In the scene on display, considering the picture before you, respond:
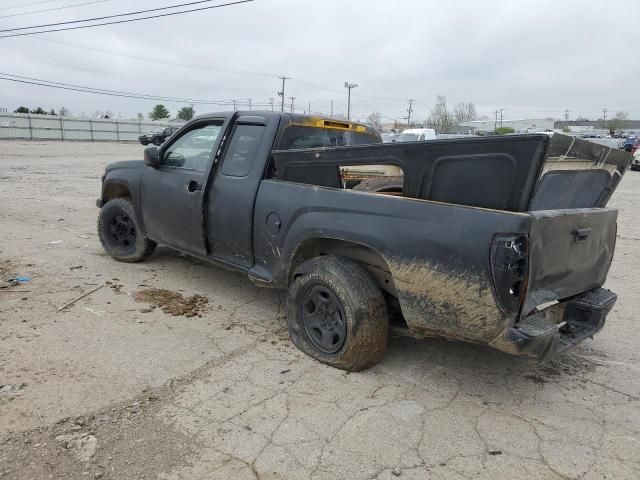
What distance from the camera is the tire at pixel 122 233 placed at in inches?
217

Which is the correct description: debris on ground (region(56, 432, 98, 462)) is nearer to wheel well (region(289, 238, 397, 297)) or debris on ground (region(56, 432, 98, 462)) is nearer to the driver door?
wheel well (region(289, 238, 397, 297))

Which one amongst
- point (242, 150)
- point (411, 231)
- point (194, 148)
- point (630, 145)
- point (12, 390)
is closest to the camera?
point (411, 231)

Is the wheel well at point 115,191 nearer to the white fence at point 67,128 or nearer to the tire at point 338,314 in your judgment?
the tire at point 338,314

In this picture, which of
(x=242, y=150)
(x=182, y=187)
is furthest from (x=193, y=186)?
(x=242, y=150)

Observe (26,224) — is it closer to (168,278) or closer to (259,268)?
(168,278)

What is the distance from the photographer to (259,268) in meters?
4.04

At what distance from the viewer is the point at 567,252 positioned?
296 cm

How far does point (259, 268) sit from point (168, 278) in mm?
1738

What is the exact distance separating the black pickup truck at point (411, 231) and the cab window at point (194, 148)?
0.03m

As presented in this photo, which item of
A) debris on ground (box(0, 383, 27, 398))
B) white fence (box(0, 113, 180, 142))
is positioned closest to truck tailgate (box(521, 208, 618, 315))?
debris on ground (box(0, 383, 27, 398))

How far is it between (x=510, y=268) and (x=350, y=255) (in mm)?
1219

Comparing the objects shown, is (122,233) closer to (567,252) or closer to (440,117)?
(567,252)

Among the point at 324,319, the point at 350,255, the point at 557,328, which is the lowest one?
the point at 324,319

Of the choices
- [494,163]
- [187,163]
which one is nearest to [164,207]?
[187,163]
